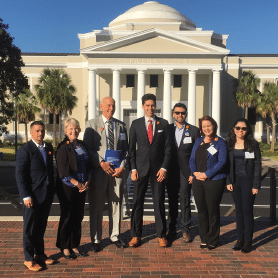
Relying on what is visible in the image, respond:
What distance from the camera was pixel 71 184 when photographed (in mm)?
5004

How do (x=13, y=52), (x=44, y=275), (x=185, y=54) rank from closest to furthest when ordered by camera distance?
(x=44, y=275) < (x=13, y=52) < (x=185, y=54)

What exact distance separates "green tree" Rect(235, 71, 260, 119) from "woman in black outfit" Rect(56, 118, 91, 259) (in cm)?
3484

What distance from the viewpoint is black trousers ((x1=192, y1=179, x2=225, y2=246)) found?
547 cm

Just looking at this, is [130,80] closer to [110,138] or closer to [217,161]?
[110,138]

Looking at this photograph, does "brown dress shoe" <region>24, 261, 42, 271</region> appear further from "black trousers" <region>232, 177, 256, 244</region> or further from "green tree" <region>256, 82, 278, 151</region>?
"green tree" <region>256, 82, 278, 151</region>

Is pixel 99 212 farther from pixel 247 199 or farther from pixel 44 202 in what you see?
pixel 247 199

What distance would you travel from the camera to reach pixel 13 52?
24141 mm

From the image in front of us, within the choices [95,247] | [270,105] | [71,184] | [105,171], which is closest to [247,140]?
[105,171]

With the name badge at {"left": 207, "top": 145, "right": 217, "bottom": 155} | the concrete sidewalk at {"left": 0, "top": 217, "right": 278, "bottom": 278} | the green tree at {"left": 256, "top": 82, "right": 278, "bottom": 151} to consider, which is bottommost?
the concrete sidewalk at {"left": 0, "top": 217, "right": 278, "bottom": 278}

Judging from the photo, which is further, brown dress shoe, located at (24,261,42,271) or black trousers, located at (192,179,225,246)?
black trousers, located at (192,179,225,246)

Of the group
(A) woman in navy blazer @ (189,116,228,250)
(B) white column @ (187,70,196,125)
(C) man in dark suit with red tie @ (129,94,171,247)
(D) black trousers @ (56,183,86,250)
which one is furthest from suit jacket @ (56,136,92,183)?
(B) white column @ (187,70,196,125)

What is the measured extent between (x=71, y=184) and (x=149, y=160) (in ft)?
4.45

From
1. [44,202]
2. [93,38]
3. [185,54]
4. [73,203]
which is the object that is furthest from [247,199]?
[93,38]

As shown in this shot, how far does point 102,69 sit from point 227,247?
1331 inches
